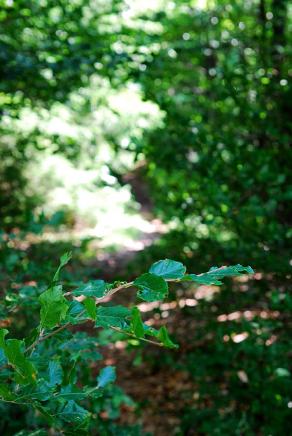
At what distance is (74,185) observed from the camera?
34.9 feet

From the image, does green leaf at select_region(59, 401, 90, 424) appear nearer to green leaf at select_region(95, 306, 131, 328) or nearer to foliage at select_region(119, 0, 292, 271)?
green leaf at select_region(95, 306, 131, 328)

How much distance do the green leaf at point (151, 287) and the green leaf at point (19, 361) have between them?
0.26 m

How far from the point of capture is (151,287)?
3.46ft

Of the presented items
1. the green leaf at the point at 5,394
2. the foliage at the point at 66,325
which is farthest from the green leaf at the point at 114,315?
the green leaf at the point at 5,394

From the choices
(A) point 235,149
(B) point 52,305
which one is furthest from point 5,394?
(A) point 235,149

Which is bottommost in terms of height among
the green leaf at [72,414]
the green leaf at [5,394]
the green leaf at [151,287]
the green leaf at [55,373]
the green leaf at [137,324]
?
the green leaf at [72,414]

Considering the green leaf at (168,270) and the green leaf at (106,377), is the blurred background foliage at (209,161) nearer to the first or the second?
the green leaf at (106,377)

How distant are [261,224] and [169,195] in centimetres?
59

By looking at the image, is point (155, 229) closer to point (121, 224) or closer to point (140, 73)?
point (121, 224)

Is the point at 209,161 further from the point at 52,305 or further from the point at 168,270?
the point at 52,305

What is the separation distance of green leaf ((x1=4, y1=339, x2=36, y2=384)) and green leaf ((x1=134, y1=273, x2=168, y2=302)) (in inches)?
10.2

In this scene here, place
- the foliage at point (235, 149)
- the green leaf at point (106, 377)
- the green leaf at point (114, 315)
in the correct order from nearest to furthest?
the green leaf at point (114, 315)
the green leaf at point (106, 377)
the foliage at point (235, 149)

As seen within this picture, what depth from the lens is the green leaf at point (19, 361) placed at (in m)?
0.95

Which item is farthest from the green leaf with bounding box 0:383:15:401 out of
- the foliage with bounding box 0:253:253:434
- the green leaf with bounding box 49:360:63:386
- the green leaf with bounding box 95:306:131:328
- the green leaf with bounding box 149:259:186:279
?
the green leaf with bounding box 149:259:186:279
